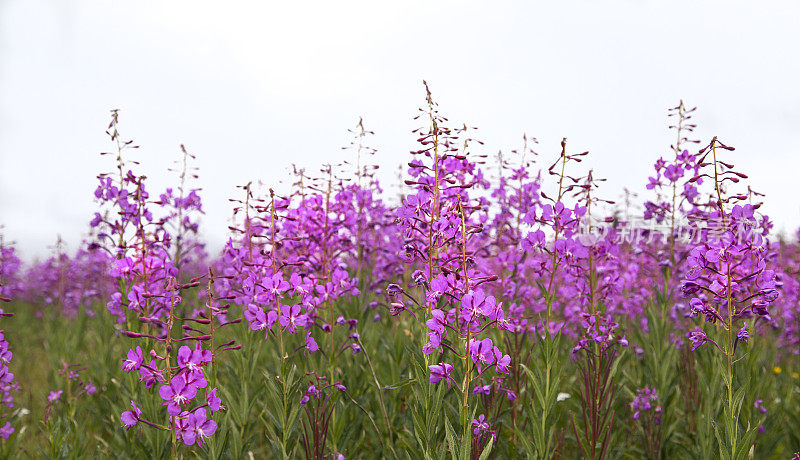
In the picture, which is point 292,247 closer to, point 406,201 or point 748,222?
point 406,201

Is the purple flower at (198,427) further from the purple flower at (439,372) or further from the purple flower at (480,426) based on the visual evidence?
the purple flower at (480,426)

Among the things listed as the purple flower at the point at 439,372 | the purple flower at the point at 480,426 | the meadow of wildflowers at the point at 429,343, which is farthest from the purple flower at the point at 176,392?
the purple flower at the point at 480,426

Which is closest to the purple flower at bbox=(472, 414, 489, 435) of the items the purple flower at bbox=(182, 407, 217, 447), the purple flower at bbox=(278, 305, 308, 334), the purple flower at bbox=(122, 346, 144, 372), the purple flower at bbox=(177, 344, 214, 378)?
the purple flower at bbox=(278, 305, 308, 334)

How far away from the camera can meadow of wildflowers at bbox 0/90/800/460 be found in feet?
9.76

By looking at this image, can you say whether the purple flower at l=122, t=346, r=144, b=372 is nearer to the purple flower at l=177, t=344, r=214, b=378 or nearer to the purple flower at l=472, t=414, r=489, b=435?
the purple flower at l=177, t=344, r=214, b=378

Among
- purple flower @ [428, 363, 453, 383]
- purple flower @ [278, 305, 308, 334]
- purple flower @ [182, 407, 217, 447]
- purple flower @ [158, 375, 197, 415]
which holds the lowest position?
purple flower @ [182, 407, 217, 447]

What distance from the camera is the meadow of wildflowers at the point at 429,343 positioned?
2975 mm

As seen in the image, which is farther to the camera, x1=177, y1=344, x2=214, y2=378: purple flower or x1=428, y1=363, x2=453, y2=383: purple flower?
x1=428, y1=363, x2=453, y2=383: purple flower

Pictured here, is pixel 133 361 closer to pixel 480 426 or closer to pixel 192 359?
pixel 192 359

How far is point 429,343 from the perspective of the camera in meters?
2.69

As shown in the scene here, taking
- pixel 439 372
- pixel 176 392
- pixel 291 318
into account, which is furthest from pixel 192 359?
pixel 439 372

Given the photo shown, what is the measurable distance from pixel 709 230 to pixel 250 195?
10.4 ft

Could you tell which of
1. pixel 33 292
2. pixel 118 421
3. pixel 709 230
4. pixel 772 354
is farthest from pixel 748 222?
pixel 33 292

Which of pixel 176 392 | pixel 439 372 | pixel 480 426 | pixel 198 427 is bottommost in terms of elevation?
pixel 480 426
